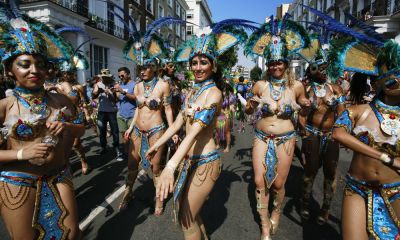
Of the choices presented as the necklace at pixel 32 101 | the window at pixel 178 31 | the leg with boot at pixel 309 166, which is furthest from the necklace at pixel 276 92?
the window at pixel 178 31

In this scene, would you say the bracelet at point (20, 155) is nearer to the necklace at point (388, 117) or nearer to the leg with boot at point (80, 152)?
the necklace at point (388, 117)

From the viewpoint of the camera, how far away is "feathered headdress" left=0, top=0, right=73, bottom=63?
2.02 metres

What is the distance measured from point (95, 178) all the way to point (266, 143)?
362cm

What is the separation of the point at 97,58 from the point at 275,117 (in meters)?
18.3

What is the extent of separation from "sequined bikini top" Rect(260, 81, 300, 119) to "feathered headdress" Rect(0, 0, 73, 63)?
7.58 ft

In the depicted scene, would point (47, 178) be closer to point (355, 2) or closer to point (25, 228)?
point (25, 228)

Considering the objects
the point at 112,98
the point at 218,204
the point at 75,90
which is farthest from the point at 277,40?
the point at 112,98

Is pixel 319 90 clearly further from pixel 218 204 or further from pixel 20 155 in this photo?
pixel 20 155

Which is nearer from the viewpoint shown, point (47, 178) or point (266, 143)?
point (47, 178)

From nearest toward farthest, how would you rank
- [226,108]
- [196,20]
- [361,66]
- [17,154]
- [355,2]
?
[17,154] → [361,66] → [226,108] → [355,2] → [196,20]

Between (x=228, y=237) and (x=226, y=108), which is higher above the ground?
(x=226, y=108)

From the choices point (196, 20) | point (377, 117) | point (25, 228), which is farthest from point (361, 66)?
point (196, 20)

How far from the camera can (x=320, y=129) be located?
377 cm

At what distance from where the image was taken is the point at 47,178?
6.86 feet
